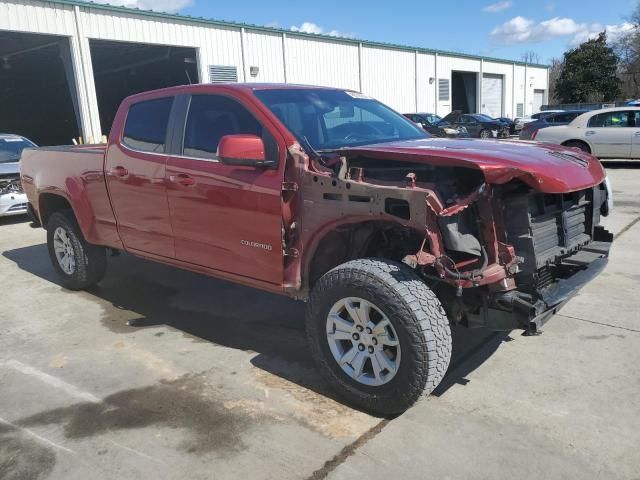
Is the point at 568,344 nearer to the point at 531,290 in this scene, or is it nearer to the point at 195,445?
the point at 531,290

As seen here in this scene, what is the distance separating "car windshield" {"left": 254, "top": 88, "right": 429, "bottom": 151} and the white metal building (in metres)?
12.9

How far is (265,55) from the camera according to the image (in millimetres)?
21625

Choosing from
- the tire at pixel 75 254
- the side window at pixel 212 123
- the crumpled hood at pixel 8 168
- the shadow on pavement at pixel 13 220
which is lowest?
the shadow on pavement at pixel 13 220

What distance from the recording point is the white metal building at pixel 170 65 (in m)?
16.4

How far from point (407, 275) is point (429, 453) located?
0.93 meters

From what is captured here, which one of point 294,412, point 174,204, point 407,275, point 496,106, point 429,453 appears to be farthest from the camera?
point 496,106

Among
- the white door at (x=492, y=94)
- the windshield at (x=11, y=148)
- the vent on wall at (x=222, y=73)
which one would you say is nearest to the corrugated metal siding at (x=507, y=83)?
the white door at (x=492, y=94)

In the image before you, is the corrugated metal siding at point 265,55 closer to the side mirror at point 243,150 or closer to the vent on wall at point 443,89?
the vent on wall at point 443,89

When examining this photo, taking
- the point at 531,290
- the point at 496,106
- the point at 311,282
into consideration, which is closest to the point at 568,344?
the point at 531,290

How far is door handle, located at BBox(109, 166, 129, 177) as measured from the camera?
475 centimetres

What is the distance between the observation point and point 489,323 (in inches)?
122

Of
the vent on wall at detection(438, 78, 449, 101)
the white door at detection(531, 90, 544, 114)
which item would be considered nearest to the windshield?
the vent on wall at detection(438, 78, 449, 101)

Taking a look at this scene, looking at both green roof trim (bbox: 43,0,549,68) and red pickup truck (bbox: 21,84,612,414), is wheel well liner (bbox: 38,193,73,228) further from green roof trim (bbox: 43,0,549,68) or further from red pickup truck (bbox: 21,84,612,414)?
green roof trim (bbox: 43,0,549,68)

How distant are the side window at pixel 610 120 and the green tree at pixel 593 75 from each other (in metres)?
40.6
